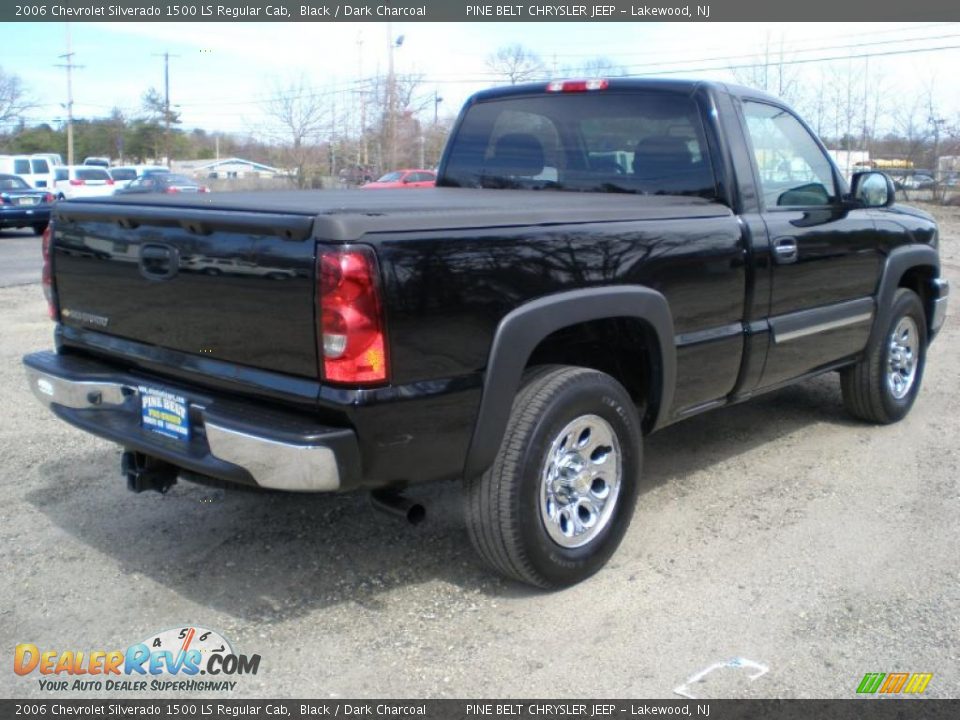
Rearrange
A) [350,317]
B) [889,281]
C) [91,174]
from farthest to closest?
[91,174], [889,281], [350,317]

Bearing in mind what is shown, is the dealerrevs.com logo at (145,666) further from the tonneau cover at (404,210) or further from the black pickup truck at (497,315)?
the tonneau cover at (404,210)

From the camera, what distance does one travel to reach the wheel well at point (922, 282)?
5.88m

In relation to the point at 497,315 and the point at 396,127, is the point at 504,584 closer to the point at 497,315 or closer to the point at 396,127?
the point at 497,315

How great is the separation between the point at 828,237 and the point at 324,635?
3.20 metres

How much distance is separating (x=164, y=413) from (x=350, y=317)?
0.91 metres

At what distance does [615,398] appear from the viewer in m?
3.62

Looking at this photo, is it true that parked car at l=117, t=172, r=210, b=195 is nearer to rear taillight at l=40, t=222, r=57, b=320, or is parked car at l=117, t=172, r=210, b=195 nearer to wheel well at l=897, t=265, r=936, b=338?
wheel well at l=897, t=265, r=936, b=338

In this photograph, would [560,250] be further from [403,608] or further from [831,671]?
[831,671]

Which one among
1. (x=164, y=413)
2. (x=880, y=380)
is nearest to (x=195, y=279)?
(x=164, y=413)

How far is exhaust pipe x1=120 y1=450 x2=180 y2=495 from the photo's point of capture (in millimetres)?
3707

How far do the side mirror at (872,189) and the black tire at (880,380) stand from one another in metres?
0.66

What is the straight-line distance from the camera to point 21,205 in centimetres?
2133

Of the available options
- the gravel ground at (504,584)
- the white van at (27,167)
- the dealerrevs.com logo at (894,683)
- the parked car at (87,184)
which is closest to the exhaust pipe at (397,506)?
the gravel ground at (504,584)

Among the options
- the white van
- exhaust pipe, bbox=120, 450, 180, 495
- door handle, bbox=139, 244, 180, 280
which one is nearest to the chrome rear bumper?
exhaust pipe, bbox=120, 450, 180, 495
